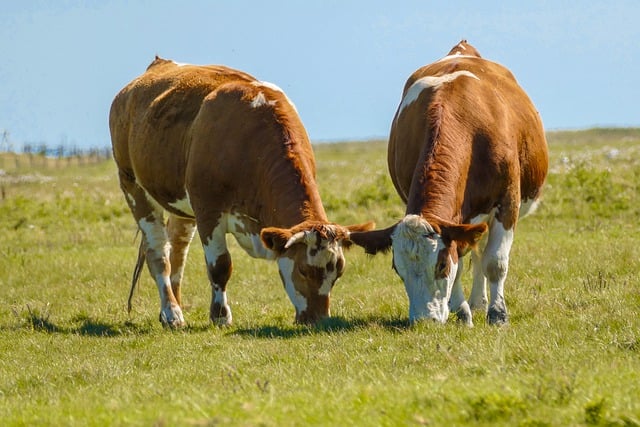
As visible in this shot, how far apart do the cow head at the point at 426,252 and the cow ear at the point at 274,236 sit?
2.73 ft

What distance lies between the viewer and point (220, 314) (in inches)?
472

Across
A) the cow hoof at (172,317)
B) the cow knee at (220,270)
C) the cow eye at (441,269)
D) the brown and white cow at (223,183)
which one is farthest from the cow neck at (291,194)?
the cow hoof at (172,317)

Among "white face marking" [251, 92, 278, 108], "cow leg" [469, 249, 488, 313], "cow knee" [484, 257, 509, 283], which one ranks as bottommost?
"cow leg" [469, 249, 488, 313]

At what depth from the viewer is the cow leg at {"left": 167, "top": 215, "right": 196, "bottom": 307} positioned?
14.1 m

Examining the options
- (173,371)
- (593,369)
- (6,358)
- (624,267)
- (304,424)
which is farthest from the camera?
A: (624,267)

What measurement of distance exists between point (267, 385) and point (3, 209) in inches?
826

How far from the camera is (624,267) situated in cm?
1335

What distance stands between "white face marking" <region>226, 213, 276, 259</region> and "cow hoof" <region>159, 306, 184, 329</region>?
53.5 inches

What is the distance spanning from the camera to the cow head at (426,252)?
967cm

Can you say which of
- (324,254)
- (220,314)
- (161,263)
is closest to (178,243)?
(161,263)

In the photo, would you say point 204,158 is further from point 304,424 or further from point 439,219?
point 304,424

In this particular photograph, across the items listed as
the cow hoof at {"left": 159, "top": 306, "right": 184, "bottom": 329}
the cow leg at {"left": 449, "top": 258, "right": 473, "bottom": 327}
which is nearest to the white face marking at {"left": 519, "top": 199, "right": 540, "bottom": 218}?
the cow leg at {"left": 449, "top": 258, "right": 473, "bottom": 327}

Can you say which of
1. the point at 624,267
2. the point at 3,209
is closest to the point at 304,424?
the point at 624,267

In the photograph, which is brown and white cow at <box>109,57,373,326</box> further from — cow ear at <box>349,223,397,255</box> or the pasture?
the pasture
